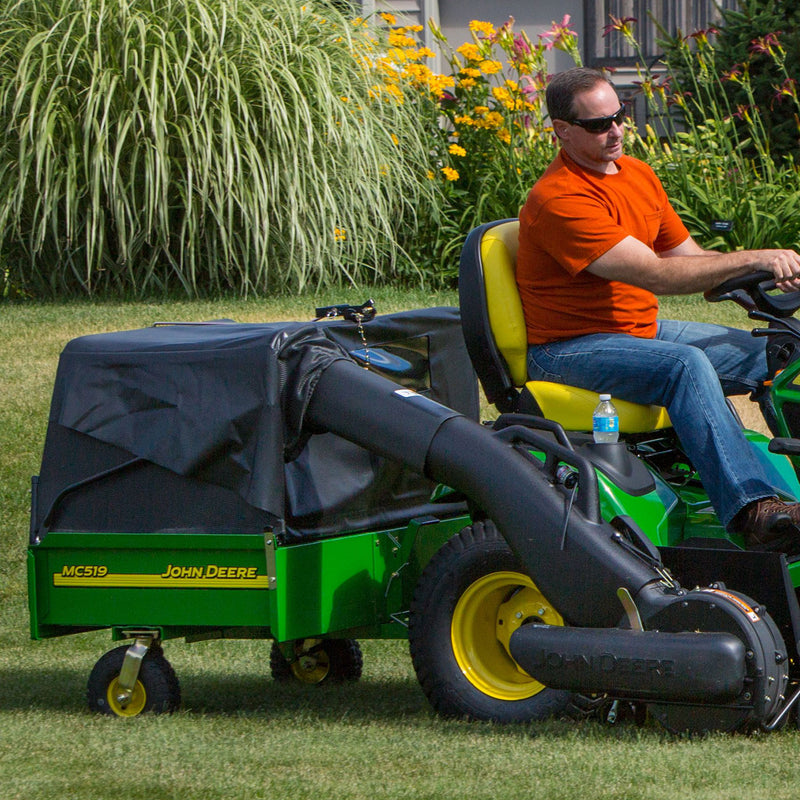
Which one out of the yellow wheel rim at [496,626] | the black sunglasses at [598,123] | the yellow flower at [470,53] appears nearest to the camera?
the yellow wheel rim at [496,626]

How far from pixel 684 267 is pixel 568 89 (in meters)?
0.62

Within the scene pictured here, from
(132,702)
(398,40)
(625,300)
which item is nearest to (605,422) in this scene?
(625,300)

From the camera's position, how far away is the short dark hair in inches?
165

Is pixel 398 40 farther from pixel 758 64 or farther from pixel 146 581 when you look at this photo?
pixel 146 581

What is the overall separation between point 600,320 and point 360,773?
1481 millimetres

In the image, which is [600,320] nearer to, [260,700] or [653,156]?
[260,700]

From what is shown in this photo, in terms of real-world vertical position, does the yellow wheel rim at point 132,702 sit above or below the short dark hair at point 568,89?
below

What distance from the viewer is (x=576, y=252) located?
4.09m

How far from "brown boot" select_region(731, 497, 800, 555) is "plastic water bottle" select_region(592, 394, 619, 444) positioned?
0.41 metres

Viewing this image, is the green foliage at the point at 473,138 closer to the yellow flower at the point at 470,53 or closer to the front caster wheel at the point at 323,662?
the yellow flower at the point at 470,53

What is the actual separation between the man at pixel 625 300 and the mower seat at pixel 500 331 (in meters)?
0.04

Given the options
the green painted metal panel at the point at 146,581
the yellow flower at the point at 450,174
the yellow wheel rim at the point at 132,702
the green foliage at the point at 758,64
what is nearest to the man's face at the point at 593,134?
the green painted metal panel at the point at 146,581

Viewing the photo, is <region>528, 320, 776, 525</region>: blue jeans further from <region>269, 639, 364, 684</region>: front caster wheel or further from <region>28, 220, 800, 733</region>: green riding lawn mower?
<region>269, 639, 364, 684</region>: front caster wheel

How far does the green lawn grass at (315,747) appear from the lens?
3.30 m
